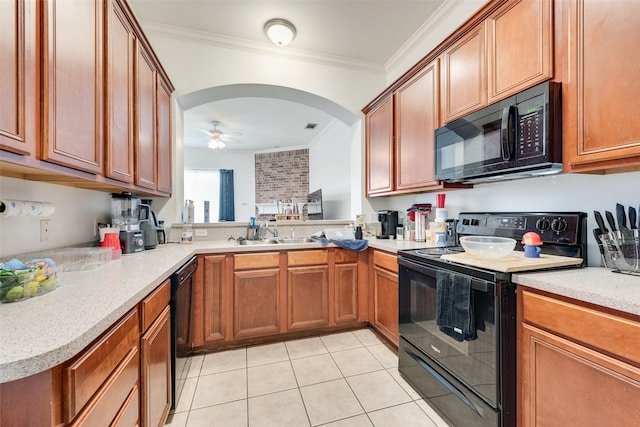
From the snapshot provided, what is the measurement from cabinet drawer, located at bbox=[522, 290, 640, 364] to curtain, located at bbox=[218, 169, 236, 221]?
650cm

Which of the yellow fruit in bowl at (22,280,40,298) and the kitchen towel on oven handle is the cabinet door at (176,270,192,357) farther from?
the kitchen towel on oven handle

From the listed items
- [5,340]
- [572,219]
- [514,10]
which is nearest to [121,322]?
[5,340]

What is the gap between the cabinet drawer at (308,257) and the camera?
94.5 inches

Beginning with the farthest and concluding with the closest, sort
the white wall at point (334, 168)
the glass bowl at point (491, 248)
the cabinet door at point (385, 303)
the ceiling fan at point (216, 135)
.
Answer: the ceiling fan at point (216, 135) < the white wall at point (334, 168) < the cabinet door at point (385, 303) < the glass bowl at point (491, 248)

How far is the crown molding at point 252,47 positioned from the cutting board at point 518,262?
251 centimetres

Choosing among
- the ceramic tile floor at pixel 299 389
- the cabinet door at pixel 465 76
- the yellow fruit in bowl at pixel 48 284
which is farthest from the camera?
the cabinet door at pixel 465 76

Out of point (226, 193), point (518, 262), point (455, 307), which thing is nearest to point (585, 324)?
point (518, 262)

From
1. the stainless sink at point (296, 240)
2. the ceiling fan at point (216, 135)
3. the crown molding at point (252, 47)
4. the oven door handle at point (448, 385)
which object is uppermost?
the crown molding at point (252, 47)

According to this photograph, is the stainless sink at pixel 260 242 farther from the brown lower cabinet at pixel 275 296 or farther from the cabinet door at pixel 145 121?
the cabinet door at pixel 145 121

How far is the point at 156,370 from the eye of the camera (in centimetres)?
122

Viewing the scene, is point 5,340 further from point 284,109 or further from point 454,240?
point 284,109

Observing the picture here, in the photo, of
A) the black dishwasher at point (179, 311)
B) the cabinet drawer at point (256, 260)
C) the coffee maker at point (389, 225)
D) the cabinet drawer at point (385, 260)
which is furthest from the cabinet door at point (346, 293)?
the black dishwasher at point (179, 311)

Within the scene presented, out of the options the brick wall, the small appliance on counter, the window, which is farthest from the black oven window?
the window

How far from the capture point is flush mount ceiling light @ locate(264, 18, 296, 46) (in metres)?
2.38
